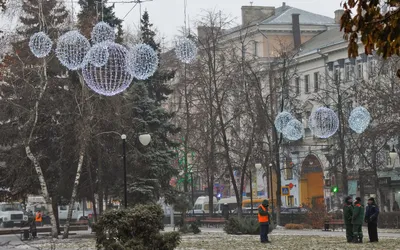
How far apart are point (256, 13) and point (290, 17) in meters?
3.27

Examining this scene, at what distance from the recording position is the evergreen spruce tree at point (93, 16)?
42562 millimetres

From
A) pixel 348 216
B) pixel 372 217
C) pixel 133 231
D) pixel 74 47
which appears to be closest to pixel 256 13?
pixel 74 47

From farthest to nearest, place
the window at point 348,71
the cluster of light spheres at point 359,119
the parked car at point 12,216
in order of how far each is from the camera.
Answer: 1. the parked car at point 12,216
2. the window at point 348,71
3. the cluster of light spheres at point 359,119

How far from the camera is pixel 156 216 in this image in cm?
2108

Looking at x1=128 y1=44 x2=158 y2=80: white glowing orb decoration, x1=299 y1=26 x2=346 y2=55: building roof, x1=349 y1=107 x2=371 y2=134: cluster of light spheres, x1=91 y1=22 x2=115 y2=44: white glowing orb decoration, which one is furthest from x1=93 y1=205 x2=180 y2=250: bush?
x1=299 y1=26 x2=346 y2=55: building roof

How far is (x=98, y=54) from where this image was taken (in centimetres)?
3006

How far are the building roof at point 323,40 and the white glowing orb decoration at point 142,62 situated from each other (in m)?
45.0

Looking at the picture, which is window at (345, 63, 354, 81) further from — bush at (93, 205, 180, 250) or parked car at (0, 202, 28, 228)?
bush at (93, 205, 180, 250)

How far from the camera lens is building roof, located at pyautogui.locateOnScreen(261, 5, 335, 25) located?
87.6 meters

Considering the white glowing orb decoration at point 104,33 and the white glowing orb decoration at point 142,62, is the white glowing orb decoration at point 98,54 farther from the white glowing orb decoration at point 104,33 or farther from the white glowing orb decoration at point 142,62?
the white glowing orb decoration at point 104,33

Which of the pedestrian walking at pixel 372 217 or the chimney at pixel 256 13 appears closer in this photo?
the pedestrian walking at pixel 372 217

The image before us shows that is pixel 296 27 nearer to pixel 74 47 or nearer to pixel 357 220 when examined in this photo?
pixel 74 47

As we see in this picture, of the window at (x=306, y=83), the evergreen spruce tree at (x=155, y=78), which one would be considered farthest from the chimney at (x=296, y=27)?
the evergreen spruce tree at (x=155, y=78)

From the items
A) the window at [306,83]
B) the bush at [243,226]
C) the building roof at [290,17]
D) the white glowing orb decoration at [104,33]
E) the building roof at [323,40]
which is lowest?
the bush at [243,226]
